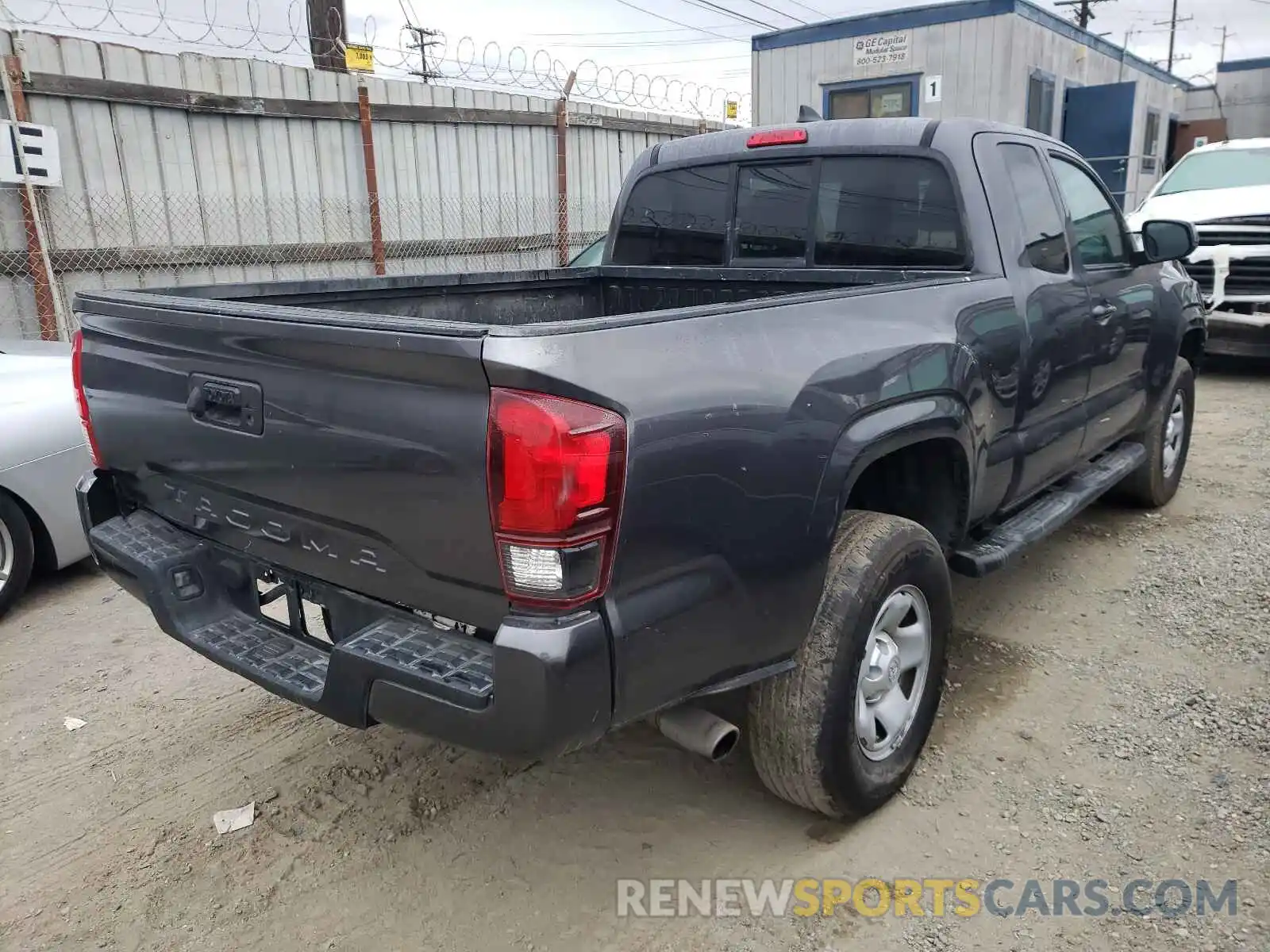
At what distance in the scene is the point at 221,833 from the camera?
9.34 ft

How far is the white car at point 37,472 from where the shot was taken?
172 inches

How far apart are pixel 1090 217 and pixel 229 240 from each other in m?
6.68

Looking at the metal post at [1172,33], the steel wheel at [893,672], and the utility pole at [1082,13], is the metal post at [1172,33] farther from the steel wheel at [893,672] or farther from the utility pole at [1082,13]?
the steel wheel at [893,672]

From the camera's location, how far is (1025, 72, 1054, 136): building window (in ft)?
42.9

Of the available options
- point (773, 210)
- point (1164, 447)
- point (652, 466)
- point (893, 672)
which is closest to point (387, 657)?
point (652, 466)

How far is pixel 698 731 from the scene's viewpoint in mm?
2377

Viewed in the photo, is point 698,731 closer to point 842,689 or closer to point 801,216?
point 842,689

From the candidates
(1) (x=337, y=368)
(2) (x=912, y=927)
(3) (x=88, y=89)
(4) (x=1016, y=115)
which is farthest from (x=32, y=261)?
(4) (x=1016, y=115)

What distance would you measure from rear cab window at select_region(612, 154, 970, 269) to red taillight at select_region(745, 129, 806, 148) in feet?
0.24

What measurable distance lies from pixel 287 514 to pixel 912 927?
1.88 meters

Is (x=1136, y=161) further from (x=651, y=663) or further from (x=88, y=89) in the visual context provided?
(x=651, y=663)

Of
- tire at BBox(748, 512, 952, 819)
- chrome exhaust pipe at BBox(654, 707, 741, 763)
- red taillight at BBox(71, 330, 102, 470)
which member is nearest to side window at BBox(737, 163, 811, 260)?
tire at BBox(748, 512, 952, 819)

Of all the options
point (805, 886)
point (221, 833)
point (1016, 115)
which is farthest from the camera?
point (1016, 115)

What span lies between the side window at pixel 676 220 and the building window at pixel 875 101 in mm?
9726
